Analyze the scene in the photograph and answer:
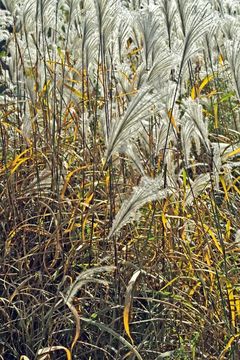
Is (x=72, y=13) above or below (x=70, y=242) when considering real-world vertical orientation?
above

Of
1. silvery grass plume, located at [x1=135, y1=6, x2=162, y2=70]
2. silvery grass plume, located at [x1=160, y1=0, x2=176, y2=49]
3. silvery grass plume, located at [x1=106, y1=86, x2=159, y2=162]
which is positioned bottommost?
silvery grass plume, located at [x1=106, y1=86, x2=159, y2=162]

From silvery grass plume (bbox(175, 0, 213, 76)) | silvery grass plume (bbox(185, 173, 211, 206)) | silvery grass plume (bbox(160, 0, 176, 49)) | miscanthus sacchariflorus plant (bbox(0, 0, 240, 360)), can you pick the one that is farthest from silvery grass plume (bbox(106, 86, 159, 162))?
silvery grass plume (bbox(160, 0, 176, 49))

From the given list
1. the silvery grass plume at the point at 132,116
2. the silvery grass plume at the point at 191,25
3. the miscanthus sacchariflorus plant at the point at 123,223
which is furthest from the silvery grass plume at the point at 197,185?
the silvery grass plume at the point at 132,116

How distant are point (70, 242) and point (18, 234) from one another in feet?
0.78

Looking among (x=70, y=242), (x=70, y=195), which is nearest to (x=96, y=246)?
(x=70, y=242)

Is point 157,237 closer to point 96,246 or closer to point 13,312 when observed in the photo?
point 96,246

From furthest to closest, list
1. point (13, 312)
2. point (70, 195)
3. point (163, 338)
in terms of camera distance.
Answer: point (70, 195)
point (13, 312)
point (163, 338)

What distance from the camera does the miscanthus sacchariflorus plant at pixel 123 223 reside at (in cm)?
263

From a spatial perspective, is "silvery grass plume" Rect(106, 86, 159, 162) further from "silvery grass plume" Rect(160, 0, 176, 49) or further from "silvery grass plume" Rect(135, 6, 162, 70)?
"silvery grass plume" Rect(160, 0, 176, 49)

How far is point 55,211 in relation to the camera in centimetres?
334

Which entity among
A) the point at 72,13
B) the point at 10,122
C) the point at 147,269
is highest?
the point at 72,13

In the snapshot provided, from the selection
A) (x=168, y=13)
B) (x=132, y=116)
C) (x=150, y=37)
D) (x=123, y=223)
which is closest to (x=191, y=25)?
(x=150, y=37)

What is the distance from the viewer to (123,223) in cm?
240

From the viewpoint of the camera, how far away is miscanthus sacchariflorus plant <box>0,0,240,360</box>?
2.63m
